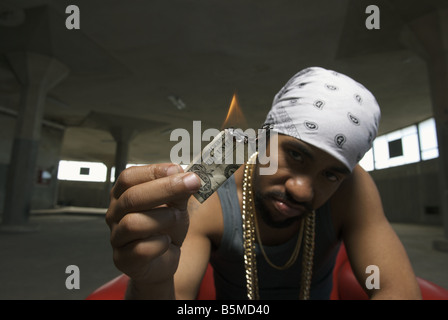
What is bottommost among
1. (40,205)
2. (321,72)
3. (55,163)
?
(40,205)

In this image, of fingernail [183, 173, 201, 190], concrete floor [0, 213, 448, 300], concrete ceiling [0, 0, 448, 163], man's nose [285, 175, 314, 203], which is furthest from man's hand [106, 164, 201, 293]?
concrete ceiling [0, 0, 448, 163]

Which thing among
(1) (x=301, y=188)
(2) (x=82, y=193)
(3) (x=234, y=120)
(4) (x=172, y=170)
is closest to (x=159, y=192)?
(4) (x=172, y=170)

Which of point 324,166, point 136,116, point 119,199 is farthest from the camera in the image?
point 136,116

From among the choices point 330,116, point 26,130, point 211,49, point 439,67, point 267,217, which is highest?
point 211,49

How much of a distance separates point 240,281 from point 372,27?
5.46m

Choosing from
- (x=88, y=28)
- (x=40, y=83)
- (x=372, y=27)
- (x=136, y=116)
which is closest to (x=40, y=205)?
(x=136, y=116)

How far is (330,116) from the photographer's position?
1019 mm

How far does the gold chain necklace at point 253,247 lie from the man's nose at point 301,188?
0.76ft

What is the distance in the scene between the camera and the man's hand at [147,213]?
1.76 feet

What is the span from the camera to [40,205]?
40.7 ft

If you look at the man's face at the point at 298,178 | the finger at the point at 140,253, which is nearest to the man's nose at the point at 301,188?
the man's face at the point at 298,178

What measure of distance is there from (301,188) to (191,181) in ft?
1.81

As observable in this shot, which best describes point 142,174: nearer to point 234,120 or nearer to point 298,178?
point 234,120
